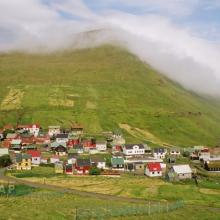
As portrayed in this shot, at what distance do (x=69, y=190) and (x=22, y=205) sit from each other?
22.4 meters

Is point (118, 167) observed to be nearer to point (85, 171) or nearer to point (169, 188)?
point (85, 171)

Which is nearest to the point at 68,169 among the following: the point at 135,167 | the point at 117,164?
the point at 117,164

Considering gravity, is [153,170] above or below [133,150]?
below

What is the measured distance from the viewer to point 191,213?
64875 millimetres

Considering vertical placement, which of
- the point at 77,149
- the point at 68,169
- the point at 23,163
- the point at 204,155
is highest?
the point at 77,149

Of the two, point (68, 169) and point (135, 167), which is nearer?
point (68, 169)

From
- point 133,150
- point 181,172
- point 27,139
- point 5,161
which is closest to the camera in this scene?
point 181,172

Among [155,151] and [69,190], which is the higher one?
[155,151]

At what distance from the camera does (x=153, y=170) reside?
110 metres

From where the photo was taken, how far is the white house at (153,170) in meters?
110

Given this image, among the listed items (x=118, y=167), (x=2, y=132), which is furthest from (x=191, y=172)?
(x=2, y=132)

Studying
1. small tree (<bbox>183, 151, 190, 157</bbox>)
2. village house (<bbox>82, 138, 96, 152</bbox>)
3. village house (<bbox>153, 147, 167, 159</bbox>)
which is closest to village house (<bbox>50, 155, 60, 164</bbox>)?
village house (<bbox>82, 138, 96, 152</bbox>)

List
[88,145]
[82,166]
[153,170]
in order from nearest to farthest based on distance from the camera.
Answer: [82,166] < [153,170] < [88,145]

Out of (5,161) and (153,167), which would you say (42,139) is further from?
(153,167)
